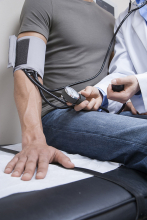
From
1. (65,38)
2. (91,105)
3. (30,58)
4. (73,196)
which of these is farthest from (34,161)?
(65,38)

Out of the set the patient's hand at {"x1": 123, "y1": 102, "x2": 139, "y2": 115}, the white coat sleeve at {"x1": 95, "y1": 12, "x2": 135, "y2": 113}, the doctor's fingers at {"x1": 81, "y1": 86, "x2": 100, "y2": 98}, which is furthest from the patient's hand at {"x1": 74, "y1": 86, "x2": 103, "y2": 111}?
the patient's hand at {"x1": 123, "y1": 102, "x2": 139, "y2": 115}

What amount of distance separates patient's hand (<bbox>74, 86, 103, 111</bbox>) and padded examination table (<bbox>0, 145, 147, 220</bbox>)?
26cm

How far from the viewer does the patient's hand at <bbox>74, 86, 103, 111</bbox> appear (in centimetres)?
75

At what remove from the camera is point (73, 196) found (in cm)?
40

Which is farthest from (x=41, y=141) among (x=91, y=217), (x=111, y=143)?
(x=91, y=217)

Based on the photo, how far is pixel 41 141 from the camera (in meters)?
0.65

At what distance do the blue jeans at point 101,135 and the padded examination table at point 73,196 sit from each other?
85 mm

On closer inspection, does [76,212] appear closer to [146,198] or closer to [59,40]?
[146,198]

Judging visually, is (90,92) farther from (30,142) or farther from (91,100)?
(30,142)

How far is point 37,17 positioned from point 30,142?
1.81ft

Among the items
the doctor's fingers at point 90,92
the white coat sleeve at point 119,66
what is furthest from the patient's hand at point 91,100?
the white coat sleeve at point 119,66

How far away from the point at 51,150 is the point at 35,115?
0.60ft

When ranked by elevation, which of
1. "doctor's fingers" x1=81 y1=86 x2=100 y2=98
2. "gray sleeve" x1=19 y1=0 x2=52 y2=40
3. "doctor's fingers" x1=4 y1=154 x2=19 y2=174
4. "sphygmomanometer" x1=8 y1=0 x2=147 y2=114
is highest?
"gray sleeve" x1=19 y1=0 x2=52 y2=40

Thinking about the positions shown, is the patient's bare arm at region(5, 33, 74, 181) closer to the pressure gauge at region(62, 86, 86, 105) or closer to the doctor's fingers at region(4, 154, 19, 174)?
the doctor's fingers at region(4, 154, 19, 174)
